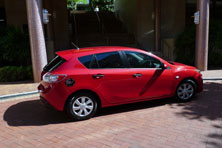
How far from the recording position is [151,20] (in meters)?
14.5

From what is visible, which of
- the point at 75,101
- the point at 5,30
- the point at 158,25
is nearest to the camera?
the point at 75,101

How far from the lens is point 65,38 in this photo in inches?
569

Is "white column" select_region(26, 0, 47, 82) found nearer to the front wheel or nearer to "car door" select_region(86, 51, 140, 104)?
"car door" select_region(86, 51, 140, 104)

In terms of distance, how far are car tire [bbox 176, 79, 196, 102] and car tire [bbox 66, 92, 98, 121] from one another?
2.29 metres

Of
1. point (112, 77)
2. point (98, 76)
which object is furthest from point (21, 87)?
point (112, 77)

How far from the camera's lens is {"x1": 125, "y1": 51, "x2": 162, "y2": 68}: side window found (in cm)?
534

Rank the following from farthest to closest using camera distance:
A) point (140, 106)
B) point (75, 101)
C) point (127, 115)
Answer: point (140, 106)
point (127, 115)
point (75, 101)

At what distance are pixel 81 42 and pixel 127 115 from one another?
9844 mm

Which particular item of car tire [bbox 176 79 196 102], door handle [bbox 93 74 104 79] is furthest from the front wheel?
car tire [bbox 176 79 196 102]

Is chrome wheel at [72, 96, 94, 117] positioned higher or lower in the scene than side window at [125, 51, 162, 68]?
lower

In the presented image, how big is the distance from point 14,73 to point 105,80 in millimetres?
5581

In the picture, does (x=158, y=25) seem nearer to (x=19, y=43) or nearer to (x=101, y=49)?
(x=19, y=43)

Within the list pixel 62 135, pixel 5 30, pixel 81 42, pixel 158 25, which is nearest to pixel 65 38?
pixel 81 42

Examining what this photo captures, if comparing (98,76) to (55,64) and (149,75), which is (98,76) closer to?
(55,64)
